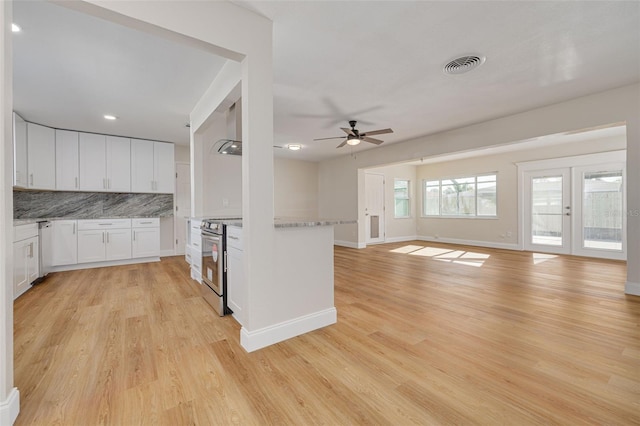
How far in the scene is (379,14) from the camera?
81.9 inches

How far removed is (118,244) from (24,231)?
1700mm

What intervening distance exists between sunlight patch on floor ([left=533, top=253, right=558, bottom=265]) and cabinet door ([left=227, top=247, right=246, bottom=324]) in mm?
5452

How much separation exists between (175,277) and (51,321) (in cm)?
168

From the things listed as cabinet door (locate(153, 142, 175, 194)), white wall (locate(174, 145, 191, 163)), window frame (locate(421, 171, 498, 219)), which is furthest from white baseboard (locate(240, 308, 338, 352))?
window frame (locate(421, 171, 498, 219))

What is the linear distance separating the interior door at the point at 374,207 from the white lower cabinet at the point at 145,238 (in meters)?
5.20

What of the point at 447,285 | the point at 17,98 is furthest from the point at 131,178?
the point at 447,285

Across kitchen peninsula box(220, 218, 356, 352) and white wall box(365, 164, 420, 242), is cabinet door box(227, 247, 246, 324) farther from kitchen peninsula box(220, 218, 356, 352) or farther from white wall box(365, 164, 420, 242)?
white wall box(365, 164, 420, 242)

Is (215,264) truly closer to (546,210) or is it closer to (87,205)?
(87,205)

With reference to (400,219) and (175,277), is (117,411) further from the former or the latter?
(400,219)

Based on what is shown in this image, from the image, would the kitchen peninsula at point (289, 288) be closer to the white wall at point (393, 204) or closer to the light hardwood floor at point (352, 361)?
the light hardwood floor at point (352, 361)

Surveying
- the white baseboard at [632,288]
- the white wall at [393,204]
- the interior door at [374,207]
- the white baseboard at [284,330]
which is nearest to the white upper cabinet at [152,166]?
the white baseboard at [284,330]

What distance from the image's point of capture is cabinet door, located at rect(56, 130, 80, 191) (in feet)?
15.5

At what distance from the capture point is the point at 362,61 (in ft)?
9.09

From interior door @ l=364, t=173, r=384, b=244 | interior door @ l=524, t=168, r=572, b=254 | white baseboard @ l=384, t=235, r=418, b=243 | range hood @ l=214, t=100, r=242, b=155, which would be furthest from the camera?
white baseboard @ l=384, t=235, r=418, b=243
